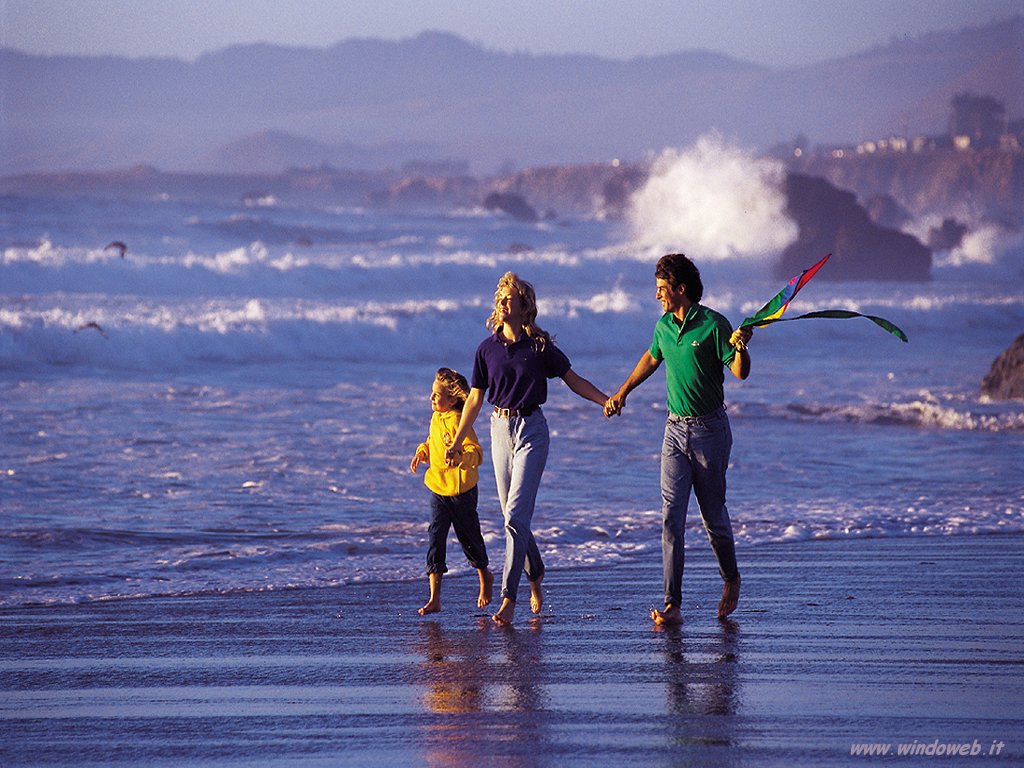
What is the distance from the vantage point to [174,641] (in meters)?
6.60

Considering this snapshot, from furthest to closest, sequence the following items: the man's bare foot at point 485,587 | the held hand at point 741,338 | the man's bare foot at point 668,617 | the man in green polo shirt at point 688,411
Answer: the man's bare foot at point 485,587 < the man's bare foot at point 668,617 < the man in green polo shirt at point 688,411 < the held hand at point 741,338

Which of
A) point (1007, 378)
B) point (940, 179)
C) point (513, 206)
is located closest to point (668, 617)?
point (1007, 378)

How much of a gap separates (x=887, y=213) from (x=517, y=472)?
109 meters

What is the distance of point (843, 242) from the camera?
63.2 metres

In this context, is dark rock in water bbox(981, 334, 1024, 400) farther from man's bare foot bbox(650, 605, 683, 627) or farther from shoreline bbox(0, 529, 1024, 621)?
man's bare foot bbox(650, 605, 683, 627)

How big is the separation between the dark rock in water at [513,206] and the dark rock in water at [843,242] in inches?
1488

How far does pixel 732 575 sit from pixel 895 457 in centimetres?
739

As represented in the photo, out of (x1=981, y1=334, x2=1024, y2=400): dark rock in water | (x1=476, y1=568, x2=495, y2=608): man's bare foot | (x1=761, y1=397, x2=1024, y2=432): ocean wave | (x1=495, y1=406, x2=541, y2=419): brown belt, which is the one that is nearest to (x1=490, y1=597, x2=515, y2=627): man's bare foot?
(x1=476, y1=568, x2=495, y2=608): man's bare foot

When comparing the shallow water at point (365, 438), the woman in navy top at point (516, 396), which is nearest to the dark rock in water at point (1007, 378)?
the shallow water at point (365, 438)

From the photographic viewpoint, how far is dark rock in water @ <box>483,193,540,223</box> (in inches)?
4151

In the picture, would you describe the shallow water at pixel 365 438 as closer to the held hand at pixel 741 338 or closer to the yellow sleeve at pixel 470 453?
the yellow sleeve at pixel 470 453

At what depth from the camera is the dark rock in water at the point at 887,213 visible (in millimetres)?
108812

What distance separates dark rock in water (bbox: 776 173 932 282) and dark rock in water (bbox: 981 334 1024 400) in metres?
40.8

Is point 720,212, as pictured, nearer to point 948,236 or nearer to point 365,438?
point 948,236
